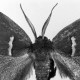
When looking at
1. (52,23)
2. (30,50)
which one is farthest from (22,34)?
(52,23)

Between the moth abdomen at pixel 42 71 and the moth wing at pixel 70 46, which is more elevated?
the moth wing at pixel 70 46

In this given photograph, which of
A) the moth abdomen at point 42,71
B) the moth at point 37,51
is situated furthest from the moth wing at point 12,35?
the moth abdomen at point 42,71

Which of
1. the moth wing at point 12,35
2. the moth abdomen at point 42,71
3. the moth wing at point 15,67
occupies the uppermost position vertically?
the moth wing at point 12,35

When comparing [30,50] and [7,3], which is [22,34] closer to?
[30,50]

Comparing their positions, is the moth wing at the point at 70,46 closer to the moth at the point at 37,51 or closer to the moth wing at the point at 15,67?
the moth at the point at 37,51

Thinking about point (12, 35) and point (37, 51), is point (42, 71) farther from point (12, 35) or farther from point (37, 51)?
point (12, 35)
